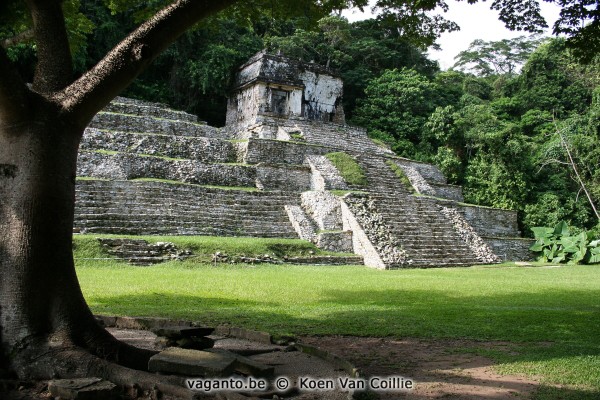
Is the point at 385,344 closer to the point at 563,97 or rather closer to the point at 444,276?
the point at 444,276

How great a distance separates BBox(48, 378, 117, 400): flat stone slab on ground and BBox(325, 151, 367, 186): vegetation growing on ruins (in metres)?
15.5

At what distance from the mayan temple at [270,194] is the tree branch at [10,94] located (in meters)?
9.47

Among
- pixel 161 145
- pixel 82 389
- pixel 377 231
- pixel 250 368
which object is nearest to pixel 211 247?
pixel 377 231

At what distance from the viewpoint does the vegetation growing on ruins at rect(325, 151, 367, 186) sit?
1853 centimetres

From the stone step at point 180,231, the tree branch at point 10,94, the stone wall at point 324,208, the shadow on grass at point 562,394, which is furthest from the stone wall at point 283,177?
the shadow on grass at point 562,394

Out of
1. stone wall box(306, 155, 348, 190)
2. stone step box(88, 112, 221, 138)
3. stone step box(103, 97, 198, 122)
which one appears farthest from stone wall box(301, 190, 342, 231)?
stone step box(103, 97, 198, 122)

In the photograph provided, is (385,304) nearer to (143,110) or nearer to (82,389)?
(82,389)

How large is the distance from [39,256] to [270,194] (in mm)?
13031

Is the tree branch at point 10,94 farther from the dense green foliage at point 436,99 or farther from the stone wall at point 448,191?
the stone wall at point 448,191

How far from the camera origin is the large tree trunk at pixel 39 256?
11.7ft

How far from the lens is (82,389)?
9.87ft

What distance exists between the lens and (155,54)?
12.7ft

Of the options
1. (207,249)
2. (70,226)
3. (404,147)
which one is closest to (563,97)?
(404,147)

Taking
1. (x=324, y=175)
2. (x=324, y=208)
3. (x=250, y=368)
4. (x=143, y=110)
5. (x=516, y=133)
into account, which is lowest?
(x=250, y=368)
